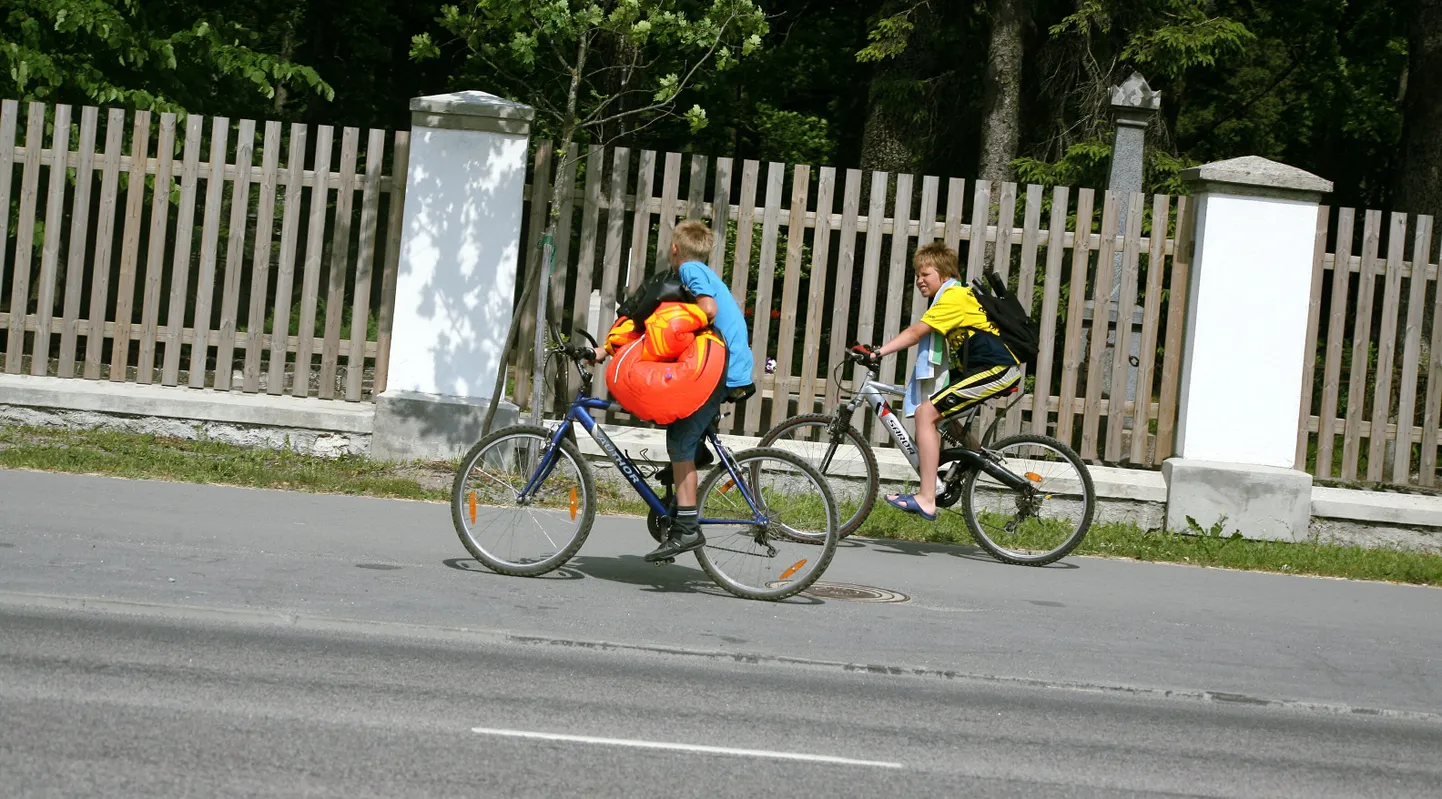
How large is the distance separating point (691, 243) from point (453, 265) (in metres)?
3.62

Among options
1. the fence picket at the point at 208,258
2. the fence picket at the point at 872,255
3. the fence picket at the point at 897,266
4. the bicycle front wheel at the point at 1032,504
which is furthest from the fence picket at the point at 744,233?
the fence picket at the point at 208,258

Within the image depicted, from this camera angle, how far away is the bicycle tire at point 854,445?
30.4ft

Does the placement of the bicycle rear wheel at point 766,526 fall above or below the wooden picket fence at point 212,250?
below

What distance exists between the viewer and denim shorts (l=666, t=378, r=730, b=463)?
24.3ft

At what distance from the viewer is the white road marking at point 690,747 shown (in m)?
4.96

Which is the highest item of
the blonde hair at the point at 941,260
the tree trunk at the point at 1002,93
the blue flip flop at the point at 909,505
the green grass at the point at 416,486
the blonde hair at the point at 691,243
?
the tree trunk at the point at 1002,93

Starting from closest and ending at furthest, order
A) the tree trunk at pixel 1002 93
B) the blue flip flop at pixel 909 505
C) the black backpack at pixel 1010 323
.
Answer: the black backpack at pixel 1010 323
the blue flip flop at pixel 909 505
the tree trunk at pixel 1002 93

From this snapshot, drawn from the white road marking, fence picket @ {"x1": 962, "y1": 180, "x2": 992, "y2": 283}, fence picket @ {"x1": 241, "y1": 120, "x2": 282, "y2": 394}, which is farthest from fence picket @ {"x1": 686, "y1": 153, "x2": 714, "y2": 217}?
the white road marking

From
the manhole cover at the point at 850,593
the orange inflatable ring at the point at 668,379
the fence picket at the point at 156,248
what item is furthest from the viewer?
the fence picket at the point at 156,248

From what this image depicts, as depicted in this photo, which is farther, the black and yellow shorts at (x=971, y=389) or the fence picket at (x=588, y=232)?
the fence picket at (x=588, y=232)

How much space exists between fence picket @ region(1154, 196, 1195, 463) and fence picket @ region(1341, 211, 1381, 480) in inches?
45.1

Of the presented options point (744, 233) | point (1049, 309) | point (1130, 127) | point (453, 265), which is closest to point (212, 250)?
point (453, 265)

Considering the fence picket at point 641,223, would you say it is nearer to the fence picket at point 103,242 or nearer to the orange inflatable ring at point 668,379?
the orange inflatable ring at point 668,379

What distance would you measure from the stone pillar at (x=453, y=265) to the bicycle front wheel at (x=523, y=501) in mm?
3038
